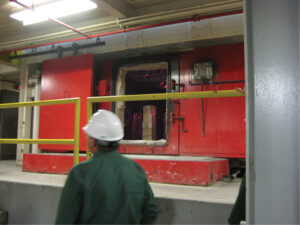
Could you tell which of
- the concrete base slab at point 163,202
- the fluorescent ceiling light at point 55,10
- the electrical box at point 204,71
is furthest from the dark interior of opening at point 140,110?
the concrete base slab at point 163,202

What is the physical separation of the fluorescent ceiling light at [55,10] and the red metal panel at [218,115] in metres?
2.20

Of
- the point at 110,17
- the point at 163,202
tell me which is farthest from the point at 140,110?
the point at 163,202

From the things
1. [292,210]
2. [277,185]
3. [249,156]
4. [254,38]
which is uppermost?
[254,38]

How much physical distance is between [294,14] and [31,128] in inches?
257

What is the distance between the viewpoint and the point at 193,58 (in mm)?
5297

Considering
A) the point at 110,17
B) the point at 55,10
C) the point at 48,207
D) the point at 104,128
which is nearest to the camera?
the point at 104,128

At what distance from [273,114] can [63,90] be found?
16.6 ft

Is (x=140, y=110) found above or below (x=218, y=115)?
above

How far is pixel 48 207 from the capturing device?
9.93 ft

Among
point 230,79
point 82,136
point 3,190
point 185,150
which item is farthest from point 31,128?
point 230,79

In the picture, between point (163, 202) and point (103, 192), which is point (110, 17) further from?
point (103, 192)

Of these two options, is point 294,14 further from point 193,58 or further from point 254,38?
point 193,58

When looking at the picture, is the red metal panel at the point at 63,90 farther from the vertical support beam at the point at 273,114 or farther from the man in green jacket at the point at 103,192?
the vertical support beam at the point at 273,114

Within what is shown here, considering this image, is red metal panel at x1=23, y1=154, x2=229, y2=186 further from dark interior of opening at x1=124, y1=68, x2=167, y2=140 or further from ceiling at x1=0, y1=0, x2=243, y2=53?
dark interior of opening at x1=124, y1=68, x2=167, y2=140
